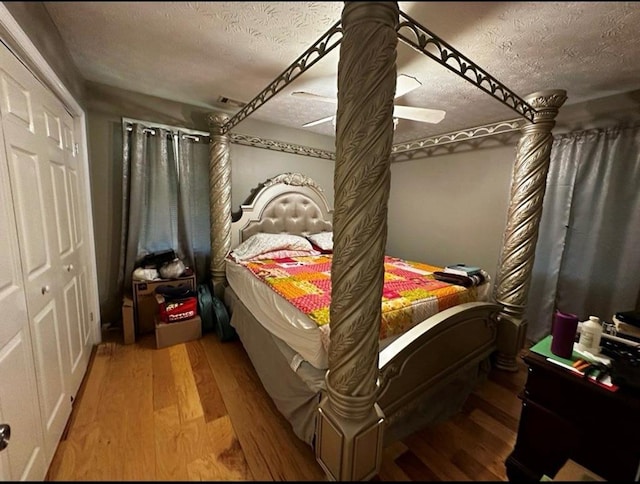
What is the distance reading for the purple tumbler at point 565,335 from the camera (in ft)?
3.52

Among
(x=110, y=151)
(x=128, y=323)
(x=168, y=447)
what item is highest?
(x=110, y=151)

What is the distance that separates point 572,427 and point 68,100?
314 centimetres

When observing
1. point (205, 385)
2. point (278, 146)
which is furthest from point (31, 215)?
point (278, 146)

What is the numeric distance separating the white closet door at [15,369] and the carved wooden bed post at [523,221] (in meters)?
2.75

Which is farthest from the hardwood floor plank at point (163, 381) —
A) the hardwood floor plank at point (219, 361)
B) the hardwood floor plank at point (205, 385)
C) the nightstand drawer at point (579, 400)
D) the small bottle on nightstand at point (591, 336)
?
the small bottle on nightstand at point (591, 336)

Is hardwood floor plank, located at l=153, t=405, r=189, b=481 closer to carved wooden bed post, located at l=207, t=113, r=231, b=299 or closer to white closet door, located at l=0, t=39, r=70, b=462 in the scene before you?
white closet door, located at l=0, t=39, r=70, b=462

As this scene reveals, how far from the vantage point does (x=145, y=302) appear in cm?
241

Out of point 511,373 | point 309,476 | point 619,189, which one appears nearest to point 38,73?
point 309,476

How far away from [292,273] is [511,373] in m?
1.91

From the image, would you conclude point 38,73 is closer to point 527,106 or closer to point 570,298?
point 527,106

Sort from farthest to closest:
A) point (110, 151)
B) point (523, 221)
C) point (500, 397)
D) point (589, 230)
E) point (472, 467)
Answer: point (110, 151)
point (589, 230)
point (523, 221)
point (500, 397)
point (472, 467)

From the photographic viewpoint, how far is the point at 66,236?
5.32 ft

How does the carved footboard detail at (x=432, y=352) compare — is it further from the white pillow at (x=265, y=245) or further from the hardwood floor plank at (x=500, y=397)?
the white pillow at (x=265, y=245)

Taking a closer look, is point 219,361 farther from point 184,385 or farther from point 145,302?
point 145,302
